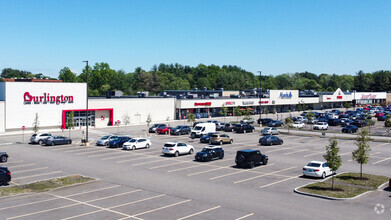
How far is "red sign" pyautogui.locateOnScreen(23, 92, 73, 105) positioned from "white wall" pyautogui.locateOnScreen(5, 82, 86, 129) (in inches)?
13.1

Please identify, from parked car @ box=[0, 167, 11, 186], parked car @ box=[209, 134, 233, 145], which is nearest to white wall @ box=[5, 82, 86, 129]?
parked car @ box=[209, 134, 233, 145]

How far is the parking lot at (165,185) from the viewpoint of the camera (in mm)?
20516

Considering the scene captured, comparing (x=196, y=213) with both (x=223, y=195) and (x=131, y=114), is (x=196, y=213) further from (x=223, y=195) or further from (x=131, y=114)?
(x=131, y=114)

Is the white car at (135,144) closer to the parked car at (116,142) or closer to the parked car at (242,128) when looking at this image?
the parked car at (116,142)

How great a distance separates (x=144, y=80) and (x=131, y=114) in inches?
3426

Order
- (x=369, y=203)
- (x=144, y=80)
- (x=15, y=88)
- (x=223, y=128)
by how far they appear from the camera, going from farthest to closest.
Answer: (x=144, y=80), (x=223, y=128), (x=15, y=88), (x=369, y=203)

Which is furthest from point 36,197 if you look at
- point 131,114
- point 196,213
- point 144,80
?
point 144,80

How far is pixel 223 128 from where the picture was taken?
65.4 meters

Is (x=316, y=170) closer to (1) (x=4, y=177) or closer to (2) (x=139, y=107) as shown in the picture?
(1) (x=4, y=177)

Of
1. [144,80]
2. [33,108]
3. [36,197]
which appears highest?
[144,80]

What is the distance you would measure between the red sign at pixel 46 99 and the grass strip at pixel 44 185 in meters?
37.0

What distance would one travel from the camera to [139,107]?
7800 cm

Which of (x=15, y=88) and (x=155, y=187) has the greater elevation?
(x=15, y=88)

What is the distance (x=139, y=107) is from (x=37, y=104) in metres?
20.8
